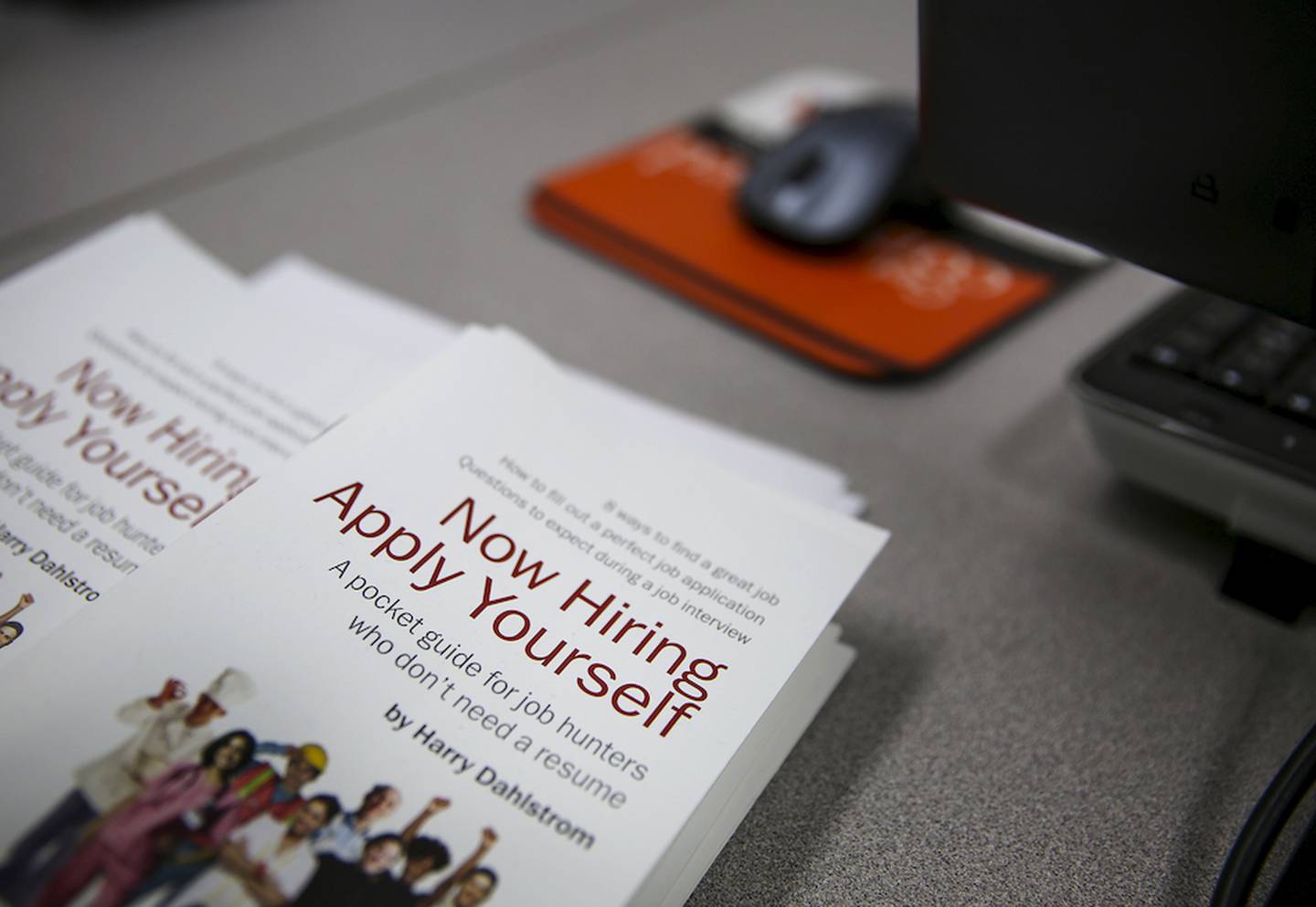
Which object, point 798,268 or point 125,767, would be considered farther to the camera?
point 798,268

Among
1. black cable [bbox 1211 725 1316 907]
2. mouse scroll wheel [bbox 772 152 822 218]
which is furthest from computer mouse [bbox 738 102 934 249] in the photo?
black cable [bbox 1211 725 1316 907]

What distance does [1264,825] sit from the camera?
31cm

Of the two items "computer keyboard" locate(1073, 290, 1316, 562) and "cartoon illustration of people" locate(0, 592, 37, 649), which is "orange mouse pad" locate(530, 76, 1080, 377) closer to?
"computer keyboard" locate(1073, 290, 1316, 562)

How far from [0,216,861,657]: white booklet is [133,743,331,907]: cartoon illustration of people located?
3.5 inches

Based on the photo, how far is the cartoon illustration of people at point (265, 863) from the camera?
0.26 metres

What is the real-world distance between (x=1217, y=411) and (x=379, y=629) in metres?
0.32

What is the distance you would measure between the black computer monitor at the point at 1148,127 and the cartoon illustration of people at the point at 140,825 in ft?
1.05

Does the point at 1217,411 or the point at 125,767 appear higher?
the point at 1217,411

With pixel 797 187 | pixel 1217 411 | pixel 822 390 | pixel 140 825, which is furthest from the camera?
pixel 797 187

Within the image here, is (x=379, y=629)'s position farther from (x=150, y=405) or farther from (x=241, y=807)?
(x=150, y=405)

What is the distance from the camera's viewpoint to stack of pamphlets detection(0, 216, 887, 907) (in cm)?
28

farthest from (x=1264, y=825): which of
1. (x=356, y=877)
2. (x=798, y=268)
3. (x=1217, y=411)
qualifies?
(x=798, y=268)

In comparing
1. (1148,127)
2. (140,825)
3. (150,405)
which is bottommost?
(140,825)

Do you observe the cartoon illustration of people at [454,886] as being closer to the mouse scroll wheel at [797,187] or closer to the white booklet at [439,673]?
the white booklet at [439,673]
